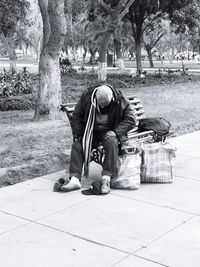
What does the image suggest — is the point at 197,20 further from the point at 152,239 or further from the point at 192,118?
the point at 152,239

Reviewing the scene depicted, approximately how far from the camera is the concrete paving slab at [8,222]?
432cm

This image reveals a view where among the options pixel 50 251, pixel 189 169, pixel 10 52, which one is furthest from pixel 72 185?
pixel 10 52

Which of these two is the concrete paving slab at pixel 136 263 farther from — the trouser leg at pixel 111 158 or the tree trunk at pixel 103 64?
the tree trunk at pixel 103 64

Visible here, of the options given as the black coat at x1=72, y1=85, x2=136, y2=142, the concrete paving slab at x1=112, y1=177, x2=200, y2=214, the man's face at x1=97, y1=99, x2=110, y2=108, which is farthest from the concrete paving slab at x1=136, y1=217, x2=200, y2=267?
the man's face at x1=97, y1=99, x2=110, y2=108

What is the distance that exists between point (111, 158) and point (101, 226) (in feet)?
3.96

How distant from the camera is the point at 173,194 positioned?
5273 millimetres

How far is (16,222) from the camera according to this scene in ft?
14.6

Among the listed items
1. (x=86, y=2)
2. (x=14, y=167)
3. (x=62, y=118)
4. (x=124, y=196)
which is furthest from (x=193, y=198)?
(x=86, y=2)

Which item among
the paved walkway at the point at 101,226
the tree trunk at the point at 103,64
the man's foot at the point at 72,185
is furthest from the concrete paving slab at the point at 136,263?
the tree trunk at the point at 103,64

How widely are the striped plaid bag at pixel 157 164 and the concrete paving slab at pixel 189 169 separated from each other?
427 mm

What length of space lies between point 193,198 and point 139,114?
7.26 feet

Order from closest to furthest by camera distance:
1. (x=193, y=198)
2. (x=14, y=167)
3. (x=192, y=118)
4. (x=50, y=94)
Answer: (x=193, y=198)
(x=14, y=167)
(x=50, y=94)
(x=192, y=118)

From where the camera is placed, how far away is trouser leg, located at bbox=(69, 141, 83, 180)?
5.42 metres

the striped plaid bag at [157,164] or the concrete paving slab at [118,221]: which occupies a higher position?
the striped plaid bag at [157,164]
